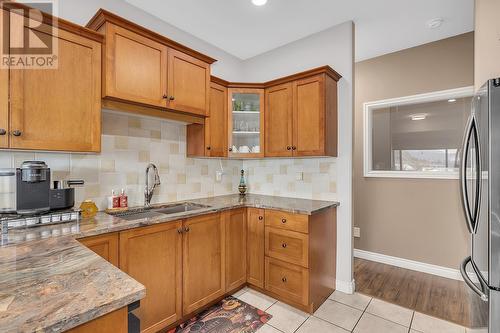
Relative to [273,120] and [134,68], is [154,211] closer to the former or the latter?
[134,68]

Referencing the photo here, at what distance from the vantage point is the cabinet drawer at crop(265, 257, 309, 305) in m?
2.17

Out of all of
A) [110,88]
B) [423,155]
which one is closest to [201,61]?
[110,88]

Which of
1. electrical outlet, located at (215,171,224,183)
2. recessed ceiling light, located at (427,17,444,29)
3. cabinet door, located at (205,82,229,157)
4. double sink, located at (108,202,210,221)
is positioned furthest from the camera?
electrical outlet, located at (215,171,224,183)

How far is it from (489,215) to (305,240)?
4.06 feet

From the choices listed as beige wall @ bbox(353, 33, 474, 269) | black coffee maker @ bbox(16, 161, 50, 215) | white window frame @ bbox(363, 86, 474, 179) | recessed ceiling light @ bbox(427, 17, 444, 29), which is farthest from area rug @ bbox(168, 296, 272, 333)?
recessed ceiling light @ bbox(427, 17, 444, 29)

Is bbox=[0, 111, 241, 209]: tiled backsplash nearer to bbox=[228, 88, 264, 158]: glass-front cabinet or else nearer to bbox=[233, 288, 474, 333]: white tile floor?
bbox=[228, 88, 264, 158]: glass-front cabinet

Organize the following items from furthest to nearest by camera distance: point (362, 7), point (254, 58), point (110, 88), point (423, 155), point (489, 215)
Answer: point (254, 58)
point (423, 155)
point (362, 7)
point (110, 88)
point (489, 215)

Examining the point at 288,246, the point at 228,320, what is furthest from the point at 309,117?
the point at 228,320

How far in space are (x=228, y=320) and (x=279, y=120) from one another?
1983 millimetres

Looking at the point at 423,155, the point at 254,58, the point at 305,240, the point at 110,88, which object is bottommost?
the point at 305,240

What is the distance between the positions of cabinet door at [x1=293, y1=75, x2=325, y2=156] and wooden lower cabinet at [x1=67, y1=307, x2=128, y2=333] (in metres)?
2.06

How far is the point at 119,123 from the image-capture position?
7.17ft

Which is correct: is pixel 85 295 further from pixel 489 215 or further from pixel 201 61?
pixel 201 61

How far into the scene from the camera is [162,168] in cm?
252
